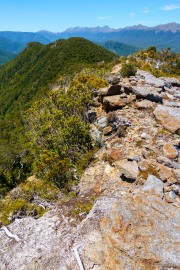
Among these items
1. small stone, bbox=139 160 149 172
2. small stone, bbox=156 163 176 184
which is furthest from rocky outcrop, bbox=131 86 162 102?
small stone, bbox=156 163 176 184

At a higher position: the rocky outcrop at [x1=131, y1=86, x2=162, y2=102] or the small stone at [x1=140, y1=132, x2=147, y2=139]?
the rocky outcrop at [x1=131, y1=86, x2=162, y2=102]

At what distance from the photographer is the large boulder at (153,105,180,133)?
52.0 ft

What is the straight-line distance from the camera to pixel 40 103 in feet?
98.2

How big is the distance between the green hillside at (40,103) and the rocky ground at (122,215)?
9.06ft

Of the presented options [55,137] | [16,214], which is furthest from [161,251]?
[55,137]

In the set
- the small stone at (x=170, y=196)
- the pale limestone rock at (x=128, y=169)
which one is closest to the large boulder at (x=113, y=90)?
the pale limestone rock at (x=128, y=169)

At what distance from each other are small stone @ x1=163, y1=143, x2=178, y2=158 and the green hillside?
5232 mm

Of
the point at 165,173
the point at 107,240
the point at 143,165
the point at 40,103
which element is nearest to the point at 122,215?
the point at 107,240

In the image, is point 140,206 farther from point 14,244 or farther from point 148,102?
point 148,102

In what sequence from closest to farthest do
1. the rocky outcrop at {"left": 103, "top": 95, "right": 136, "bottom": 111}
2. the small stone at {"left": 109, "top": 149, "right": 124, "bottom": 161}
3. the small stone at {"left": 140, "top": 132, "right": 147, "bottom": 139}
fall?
the small stone at {"left": 109, "top": 149, "right": 124, "bottom": 161}
the small stone at {"left": 140, "top": 132, "right": 147, "bottom": 139}
the rocky outcrop at {"left": 103, "top": 95, "right": 136, "bottom": 111}

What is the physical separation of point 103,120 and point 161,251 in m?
12.8

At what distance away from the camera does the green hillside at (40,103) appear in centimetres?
1849

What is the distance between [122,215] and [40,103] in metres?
23.2

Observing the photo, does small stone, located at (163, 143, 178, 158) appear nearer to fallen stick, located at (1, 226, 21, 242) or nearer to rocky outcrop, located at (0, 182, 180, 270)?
rocky outcrop, located at (0, 182, 180, 270)
